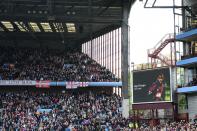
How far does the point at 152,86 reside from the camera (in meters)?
47.2

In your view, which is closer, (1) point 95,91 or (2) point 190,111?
(2) point 190,111

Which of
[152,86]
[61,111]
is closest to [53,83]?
[61,111]

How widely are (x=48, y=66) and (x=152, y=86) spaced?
67.9 ft

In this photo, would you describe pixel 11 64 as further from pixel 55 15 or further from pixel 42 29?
pixel 55 15

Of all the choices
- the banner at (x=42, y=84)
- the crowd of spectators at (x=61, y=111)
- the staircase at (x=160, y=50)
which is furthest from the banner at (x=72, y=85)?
the staircase at (x=160, y=50)

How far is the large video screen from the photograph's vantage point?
45.8m

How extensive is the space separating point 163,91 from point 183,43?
19.8ft

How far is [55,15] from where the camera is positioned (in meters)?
52.6

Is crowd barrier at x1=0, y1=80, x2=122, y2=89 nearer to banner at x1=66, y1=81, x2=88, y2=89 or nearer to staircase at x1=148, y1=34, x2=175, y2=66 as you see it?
banner at x1=66, y1=81, x2=88, y2=89

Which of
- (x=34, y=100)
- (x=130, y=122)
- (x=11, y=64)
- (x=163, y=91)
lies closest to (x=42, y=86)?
(x=34, y=100)

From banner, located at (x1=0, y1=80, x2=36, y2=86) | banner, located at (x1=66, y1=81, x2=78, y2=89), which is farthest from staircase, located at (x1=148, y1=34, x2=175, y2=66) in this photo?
banner, located at (x1=0, y1=80, x2=36, y2=86)

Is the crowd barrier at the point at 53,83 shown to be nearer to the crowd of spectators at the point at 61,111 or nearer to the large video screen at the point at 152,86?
the crowd of spectators at the point at 61,111

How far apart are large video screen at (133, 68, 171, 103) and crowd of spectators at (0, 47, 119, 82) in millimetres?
12031

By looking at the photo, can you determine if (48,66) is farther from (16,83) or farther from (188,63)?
(188,63)
